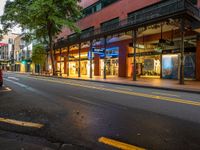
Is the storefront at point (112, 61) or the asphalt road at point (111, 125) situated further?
the storefront at point (112, 61)

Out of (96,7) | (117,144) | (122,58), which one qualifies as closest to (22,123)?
(117,144)

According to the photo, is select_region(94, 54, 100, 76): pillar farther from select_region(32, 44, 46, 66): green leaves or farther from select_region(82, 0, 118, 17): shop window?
select_region(32, 44, 46, 66): green leaves

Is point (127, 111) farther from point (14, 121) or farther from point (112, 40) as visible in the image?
point (112, 40)

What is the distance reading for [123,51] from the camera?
30938mm

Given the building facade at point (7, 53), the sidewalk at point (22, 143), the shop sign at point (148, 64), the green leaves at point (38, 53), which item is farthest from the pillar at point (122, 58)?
the building facade at point (7, 53)

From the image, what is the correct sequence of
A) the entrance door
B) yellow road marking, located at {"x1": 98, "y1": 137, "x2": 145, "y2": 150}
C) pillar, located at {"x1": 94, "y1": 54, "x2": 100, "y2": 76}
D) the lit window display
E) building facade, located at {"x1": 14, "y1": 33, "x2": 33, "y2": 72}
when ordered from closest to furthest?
yellow road marking, located at {"x1": 98, "y1": 137, "x2": 145, "y2": 150}, the lit window display, the entrance door, pillar, located at {"x1": 94, "y1": 54, "x2": 100, "y2": 76}, building facade, located at {"x1": 14, "y1": 33, "x2": 33, "y2": 72}

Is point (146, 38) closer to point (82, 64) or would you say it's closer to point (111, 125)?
point (82, 64)

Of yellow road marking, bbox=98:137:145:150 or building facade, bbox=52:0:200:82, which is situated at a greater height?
building facade, bbox=52:0:200:82

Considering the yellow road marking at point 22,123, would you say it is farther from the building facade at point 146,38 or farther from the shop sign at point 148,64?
the shop sign at point 148,64

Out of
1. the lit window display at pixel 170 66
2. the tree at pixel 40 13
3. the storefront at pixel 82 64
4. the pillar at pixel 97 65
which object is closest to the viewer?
the lit window display at pixel 170 66

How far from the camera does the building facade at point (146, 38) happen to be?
20.4m

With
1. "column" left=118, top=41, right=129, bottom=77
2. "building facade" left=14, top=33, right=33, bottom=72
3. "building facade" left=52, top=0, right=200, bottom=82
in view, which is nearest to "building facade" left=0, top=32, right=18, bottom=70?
"building facade" left=14, top=33, right=33, bottom=72

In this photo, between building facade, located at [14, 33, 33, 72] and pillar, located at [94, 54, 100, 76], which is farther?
building facade, located at [14, 33, 33, 72]

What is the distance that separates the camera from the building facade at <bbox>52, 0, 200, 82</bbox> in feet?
66.8
